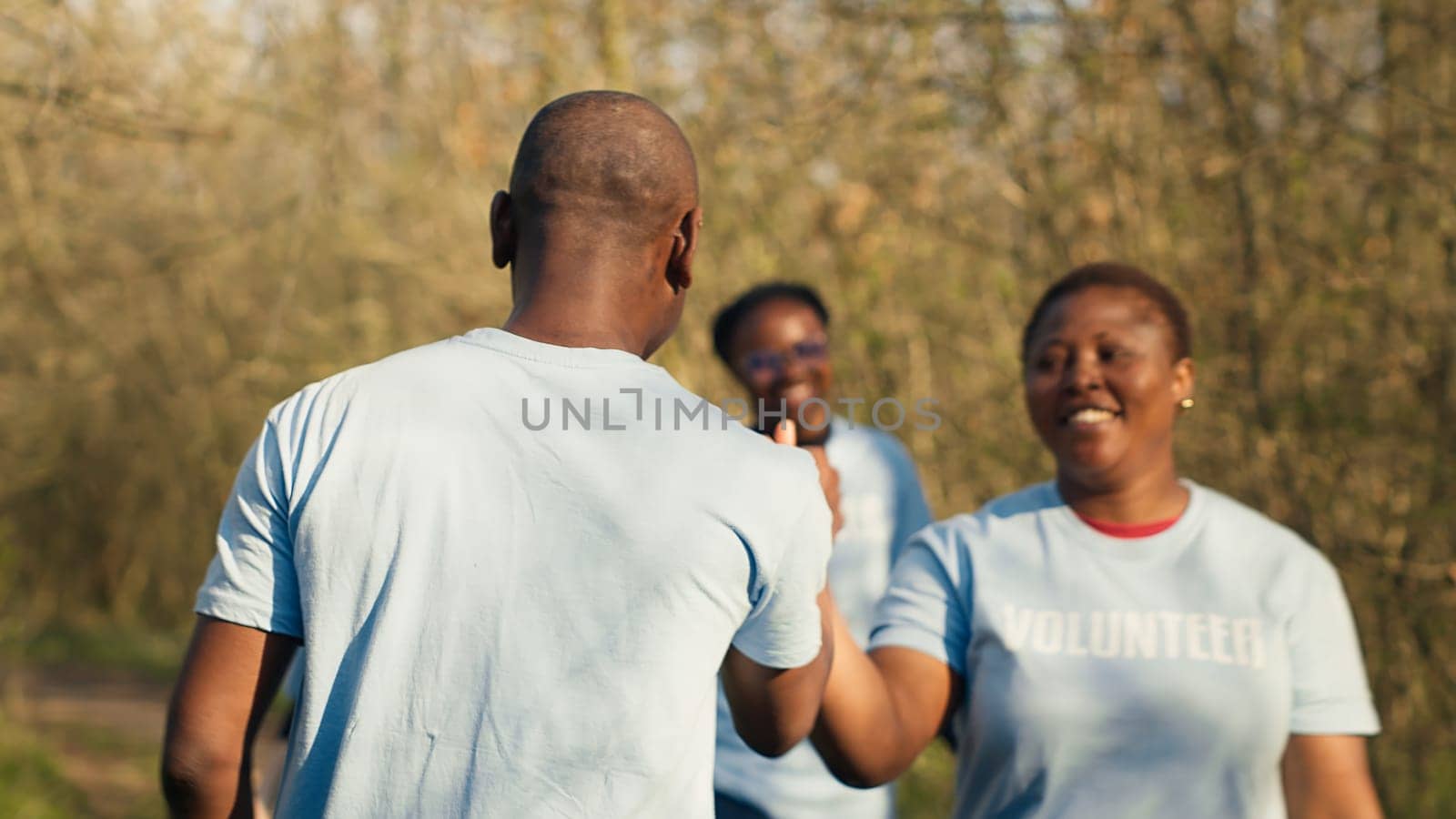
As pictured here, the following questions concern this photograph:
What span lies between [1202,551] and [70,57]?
150 inches

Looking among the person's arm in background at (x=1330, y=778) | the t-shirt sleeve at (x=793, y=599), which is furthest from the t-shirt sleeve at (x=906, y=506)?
the t-shirt sleeve at (x=793, y=599)

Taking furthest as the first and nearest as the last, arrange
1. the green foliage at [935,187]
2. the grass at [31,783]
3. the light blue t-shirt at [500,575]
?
the grass at [31,783]
the green foliage at [935,187]
the light blue t-shirt at [500,575]

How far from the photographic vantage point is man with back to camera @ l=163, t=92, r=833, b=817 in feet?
4.85

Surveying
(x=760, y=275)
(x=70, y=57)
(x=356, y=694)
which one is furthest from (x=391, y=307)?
(x=356, y=694)

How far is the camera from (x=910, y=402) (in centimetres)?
561

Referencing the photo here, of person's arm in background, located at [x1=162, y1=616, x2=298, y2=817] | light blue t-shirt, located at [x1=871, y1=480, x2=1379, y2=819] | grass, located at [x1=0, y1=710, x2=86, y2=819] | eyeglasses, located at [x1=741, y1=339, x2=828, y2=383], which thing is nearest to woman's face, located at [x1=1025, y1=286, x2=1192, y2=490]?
light blue t-shirt, located at [x1=871, y1=480, x2=1379, y2=819]

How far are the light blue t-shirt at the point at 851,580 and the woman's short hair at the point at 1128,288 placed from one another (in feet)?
2.34

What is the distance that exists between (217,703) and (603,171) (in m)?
0.69

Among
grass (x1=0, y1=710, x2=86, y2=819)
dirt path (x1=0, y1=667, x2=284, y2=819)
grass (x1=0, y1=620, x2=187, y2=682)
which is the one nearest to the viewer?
grass (x1=0, y1=710, x2=86, y2=819)

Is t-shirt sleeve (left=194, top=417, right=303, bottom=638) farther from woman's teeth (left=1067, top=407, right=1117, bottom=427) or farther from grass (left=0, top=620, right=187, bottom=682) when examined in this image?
grass (left=0, top=620, right=187, bottom=682)

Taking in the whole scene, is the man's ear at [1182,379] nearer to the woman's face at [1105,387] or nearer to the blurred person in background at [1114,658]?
the woman's face at [1105,387]

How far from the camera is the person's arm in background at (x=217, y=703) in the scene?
61.2 inches

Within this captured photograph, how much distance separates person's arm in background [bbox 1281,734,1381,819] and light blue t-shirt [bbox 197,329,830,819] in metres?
1.12

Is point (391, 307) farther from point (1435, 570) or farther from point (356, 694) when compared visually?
point (356, 694)
